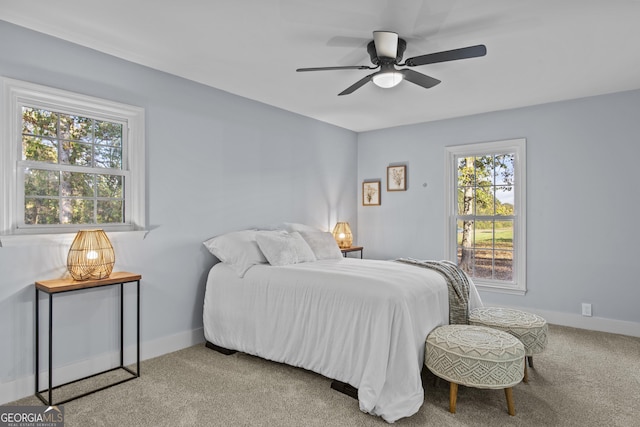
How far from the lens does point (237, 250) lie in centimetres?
343

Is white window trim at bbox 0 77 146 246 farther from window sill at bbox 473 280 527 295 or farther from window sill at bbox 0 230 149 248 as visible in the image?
window sill at bbox 473 280 527 295

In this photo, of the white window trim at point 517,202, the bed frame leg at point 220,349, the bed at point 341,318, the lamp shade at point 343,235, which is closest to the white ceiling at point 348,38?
the white window trim at point 517,202

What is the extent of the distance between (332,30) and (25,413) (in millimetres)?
3131

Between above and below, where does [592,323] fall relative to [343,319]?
below

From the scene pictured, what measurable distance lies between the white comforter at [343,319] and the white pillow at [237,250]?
8cm

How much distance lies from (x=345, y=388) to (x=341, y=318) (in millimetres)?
463

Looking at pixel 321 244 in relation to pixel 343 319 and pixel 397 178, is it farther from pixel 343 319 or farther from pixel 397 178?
pixel 397 178

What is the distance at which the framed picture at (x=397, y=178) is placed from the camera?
5.36 metres

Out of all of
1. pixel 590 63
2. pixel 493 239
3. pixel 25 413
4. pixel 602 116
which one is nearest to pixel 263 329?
pixel 25 413

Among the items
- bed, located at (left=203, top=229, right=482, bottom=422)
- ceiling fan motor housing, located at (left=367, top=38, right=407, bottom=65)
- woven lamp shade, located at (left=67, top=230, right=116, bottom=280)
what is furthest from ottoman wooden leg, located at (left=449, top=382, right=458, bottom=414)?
woven lamp shade, located at (left=67, top=230, right=116, bottom=280)

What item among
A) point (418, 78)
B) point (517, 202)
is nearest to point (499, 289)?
point (517, 202)

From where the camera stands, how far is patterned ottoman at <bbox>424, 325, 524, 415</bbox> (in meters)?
2.26
